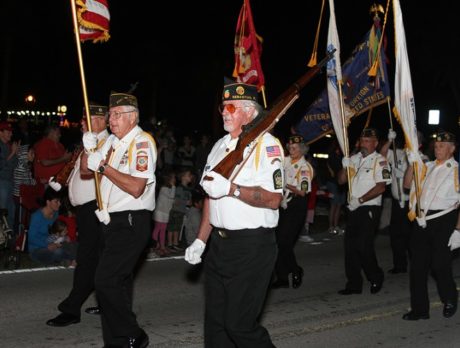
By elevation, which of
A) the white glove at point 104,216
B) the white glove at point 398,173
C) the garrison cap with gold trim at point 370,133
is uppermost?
the garrison cap with gold trim at point 370,133

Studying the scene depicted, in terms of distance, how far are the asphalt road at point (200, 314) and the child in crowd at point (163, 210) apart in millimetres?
1269

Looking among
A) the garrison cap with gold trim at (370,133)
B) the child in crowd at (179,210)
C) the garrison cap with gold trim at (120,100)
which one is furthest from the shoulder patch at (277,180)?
the child in crowd at (179,210)

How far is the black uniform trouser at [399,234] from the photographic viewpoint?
1066cm

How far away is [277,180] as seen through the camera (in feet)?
16.2

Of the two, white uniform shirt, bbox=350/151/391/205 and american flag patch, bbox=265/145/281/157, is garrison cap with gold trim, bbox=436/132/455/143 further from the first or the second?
american flag patch, bbox=265/145/281/157

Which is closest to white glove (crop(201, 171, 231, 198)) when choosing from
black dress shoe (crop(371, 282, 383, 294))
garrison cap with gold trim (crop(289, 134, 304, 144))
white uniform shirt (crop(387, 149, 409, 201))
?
black dress shoe (crop(371, 282, 383, 294))

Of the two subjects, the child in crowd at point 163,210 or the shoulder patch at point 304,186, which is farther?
the child in crowd at point 163,210

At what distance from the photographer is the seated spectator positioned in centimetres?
997

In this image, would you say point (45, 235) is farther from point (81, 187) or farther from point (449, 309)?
point (449, 309)

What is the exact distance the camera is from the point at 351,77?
401 inches

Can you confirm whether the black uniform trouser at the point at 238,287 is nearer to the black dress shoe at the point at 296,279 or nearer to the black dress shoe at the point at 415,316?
the black dress shoe at the point at 415,316

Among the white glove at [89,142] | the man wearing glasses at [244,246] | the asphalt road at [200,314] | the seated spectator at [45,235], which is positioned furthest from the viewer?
the seated spectator at [45,235]

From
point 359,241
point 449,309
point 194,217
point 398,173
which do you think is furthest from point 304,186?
point 194,217

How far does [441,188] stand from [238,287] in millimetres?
3580
